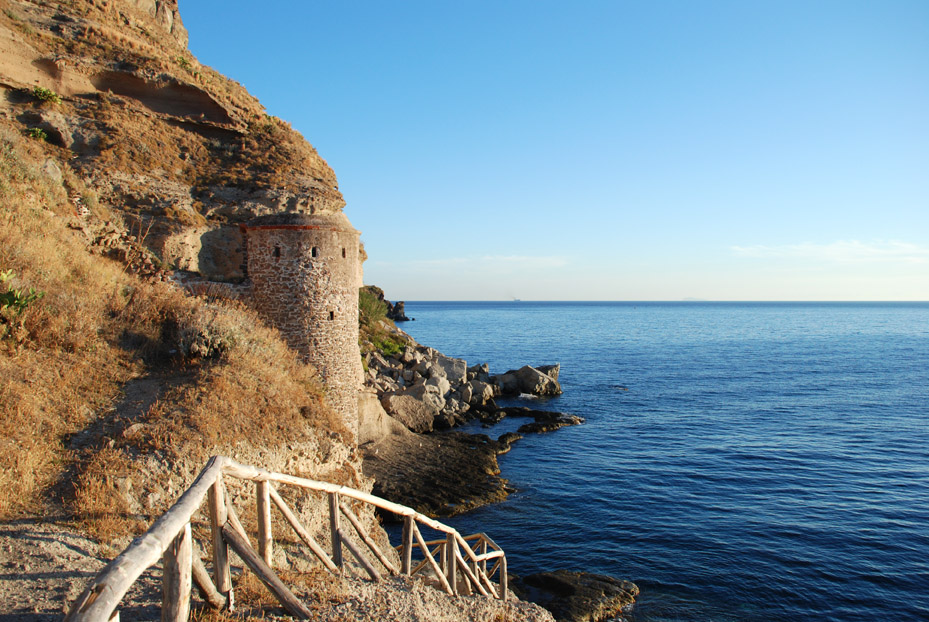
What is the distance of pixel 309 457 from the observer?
11.5 metres

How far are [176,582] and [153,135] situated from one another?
2221 cm

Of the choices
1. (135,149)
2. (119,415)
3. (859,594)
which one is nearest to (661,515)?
(859,594)

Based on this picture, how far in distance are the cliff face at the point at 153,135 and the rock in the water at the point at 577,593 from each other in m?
14.0

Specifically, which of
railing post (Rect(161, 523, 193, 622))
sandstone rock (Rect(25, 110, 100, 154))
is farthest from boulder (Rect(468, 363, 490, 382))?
railing post (Rect(161, 523, 193, 622))

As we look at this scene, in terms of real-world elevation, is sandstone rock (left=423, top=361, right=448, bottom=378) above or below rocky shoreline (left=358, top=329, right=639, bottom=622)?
above

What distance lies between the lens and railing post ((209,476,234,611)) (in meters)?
5.34

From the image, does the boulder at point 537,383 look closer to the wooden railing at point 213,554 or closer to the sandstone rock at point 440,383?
the sandstone rock at point 440,383

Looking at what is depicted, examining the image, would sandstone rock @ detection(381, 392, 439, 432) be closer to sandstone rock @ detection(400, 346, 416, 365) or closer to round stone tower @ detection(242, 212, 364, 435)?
sandstone rock @ detection(400, 346, 416, 365)

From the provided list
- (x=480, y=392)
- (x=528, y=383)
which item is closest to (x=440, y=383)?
(x=480, y=392)

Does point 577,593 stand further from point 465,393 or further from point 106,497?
point 465,393

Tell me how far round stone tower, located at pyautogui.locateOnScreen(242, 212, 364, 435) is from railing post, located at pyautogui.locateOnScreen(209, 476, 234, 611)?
1071 centimetres

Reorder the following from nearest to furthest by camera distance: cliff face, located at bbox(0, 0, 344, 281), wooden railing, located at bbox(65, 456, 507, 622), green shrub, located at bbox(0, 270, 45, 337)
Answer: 1. wooden railing, located at bbox(65, 456, 507, 622)
2. green shrub, located at bbox(0, 270, 45, 337)
3. cliff face, located at bbox(0, 0, 344, 281)

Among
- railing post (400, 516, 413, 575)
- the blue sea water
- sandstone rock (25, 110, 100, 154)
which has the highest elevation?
sandstone rock (25, 110, 100, 154)

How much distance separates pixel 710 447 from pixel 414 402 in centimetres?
1534
